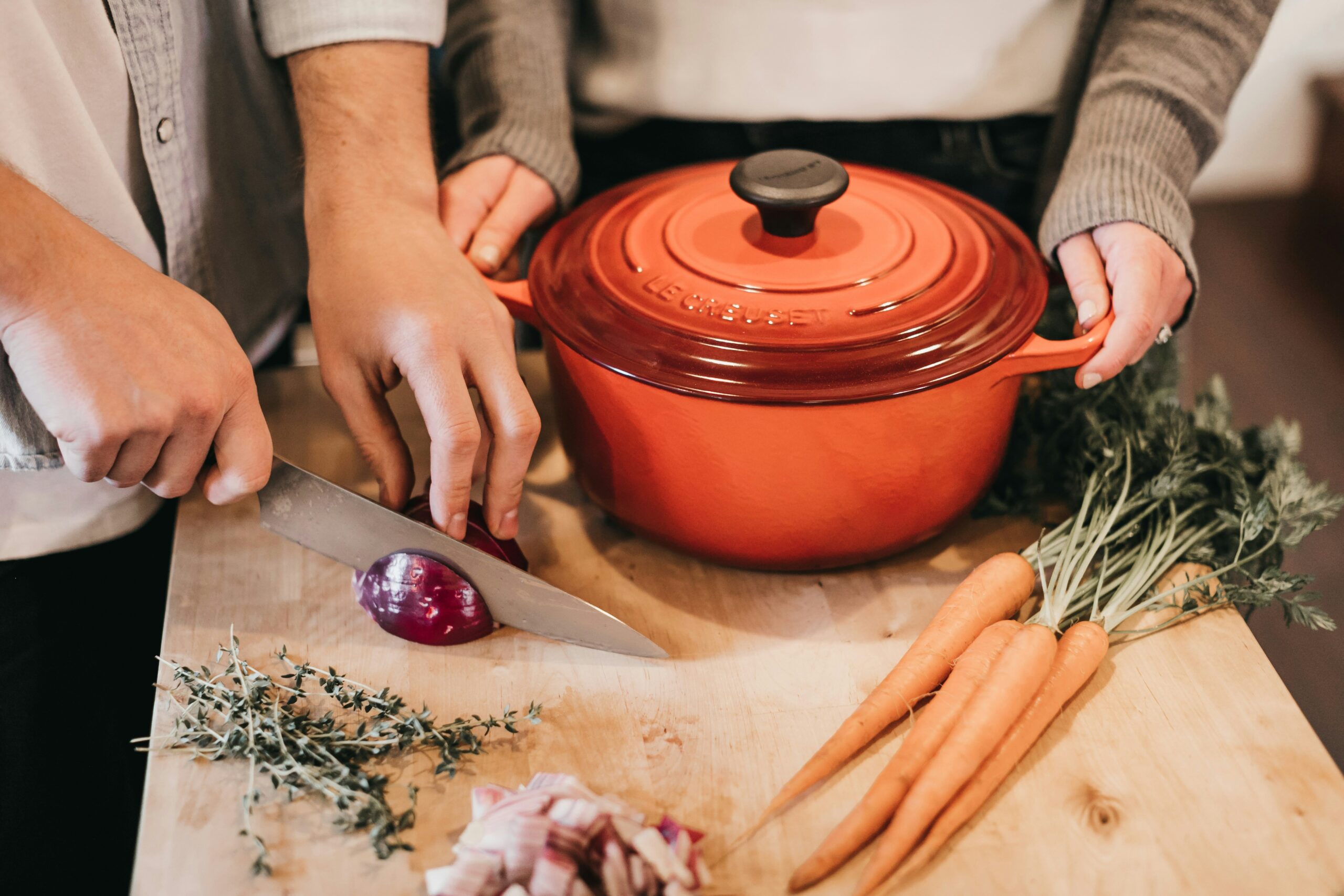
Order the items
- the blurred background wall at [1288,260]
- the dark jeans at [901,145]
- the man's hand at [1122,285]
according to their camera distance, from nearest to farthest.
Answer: the man's hand at [1122,285] < the dark jeans at [901,145] < the blurred background wall at [1288,260]

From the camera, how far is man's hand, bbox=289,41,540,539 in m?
0.81

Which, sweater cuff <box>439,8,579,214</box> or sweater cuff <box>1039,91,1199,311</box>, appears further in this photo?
sweater cuff <box>439,8,579,214</box>

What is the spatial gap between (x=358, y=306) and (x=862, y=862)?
0.62m

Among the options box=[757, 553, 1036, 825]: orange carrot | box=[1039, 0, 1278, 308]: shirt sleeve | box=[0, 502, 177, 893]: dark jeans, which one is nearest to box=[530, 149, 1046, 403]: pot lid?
box=[1039, 0, 1278, 308]: shirt sleeve

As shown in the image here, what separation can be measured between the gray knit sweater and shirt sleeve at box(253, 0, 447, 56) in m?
0.15

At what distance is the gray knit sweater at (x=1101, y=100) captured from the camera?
955mm

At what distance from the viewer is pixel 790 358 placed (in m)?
0.78

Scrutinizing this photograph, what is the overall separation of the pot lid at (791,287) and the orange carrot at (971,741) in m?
0.25

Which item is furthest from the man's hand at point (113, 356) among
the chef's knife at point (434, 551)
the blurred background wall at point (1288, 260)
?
the blurred background wall at point (1288, 260)

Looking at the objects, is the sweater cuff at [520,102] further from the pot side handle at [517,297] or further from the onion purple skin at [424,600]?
the onion purple skin at [424,600]

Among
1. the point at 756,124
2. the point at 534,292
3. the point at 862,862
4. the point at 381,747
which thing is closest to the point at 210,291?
the point at 534,292

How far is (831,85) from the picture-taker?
3.74 ft

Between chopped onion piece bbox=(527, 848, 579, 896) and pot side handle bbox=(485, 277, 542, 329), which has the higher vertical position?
pot side handle bbox=(485, 277, 542, 329)

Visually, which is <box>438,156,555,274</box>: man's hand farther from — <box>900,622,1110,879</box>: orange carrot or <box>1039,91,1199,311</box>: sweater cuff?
<box>900,622,1110,879</box>: orange carrot
